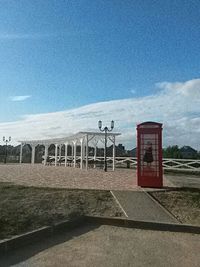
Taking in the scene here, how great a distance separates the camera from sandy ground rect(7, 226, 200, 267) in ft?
18.4

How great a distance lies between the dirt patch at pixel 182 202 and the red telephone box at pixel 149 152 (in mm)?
1526

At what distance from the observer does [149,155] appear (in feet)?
48.8

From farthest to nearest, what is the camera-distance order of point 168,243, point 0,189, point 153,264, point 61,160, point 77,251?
point 61,160
point 0,189
point 168,243
point 77,251
point 153,264

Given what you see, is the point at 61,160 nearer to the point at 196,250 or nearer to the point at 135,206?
the point at 135,206

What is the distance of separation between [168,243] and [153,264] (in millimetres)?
1318

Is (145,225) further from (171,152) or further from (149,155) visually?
(171,152)

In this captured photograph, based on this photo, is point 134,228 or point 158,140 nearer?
point 134,228

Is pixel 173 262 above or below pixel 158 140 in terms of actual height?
below

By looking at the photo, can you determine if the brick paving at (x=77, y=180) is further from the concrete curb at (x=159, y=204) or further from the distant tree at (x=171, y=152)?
the distant tree at (x=171, y=152)

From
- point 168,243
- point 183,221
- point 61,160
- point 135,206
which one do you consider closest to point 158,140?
point 135,206

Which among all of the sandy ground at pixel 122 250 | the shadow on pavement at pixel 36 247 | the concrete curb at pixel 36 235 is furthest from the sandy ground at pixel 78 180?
Result: the sandy ground at pixel 122 250

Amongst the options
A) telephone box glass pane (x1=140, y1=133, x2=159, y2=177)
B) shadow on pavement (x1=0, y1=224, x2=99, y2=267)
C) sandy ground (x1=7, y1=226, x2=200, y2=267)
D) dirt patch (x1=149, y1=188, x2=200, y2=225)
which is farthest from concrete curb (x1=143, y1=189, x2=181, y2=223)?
telephone box glass pane (x1=140, y1=133, x2=159, y2=177)

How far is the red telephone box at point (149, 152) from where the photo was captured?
14719mm

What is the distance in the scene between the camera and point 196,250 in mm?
6398
